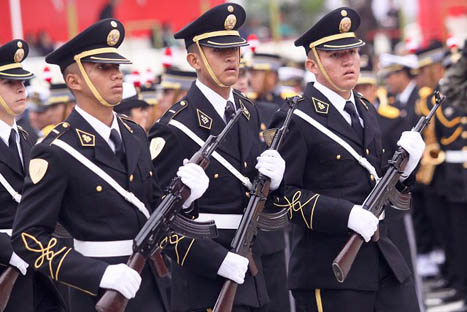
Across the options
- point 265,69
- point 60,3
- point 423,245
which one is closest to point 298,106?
point 265,69

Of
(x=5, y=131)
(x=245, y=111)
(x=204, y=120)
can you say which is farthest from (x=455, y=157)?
(x=5, y=131)

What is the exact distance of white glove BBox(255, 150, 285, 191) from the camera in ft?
18.5

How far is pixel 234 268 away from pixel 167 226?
53 centimetres

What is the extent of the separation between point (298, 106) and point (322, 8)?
31.1 meters

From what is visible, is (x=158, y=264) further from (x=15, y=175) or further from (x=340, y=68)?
(x=340, y=68)

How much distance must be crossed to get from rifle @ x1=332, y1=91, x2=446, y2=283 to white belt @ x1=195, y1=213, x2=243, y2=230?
59 centimetres

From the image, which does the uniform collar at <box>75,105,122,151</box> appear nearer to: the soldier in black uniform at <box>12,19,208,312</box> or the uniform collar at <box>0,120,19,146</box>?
the soldier in black uniform at <box>12,19,208,312</box>

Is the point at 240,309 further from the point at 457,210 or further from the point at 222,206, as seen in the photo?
the point at 457,210

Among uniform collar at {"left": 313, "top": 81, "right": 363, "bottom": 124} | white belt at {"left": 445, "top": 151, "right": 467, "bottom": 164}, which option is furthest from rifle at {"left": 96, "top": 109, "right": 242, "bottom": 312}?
white belt at {"left": 445, "top": 151, "right": 467, "bottom": 164}

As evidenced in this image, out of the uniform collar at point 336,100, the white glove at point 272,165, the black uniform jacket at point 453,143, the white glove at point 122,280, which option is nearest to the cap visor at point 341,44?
the uniform collar at point 336,100

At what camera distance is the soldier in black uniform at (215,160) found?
5.55 metres

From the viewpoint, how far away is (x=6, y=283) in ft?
19.2

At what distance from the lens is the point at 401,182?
6168 millimetres

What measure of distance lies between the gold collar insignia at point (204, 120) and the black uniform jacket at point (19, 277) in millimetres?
1169
